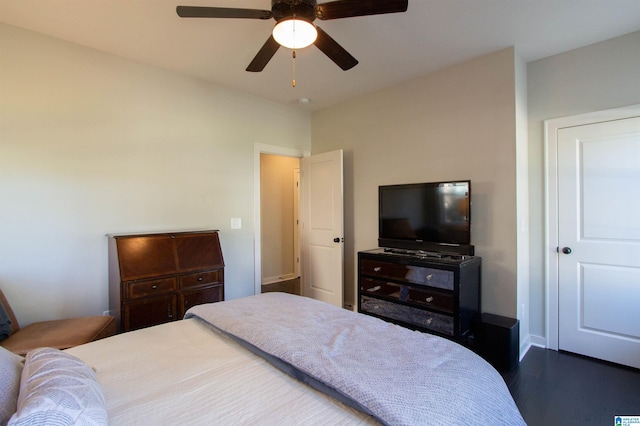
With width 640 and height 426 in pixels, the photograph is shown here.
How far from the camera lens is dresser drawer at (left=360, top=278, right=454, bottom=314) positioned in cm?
266

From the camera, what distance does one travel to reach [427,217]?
310 cm

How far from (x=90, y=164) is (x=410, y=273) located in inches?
119

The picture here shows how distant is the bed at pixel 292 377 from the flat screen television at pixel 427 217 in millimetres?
1698

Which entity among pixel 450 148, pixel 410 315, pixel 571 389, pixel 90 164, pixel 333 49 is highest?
pixel 333 49

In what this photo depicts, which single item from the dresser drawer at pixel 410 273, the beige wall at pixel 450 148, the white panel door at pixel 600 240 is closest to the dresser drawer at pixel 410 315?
the dresser drawer at pixel 410 273

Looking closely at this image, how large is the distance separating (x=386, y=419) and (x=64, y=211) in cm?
293

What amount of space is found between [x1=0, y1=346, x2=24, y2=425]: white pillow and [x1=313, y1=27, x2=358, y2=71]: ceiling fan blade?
2.02 meters

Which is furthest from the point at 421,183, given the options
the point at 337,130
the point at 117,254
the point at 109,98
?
the point at 109,98

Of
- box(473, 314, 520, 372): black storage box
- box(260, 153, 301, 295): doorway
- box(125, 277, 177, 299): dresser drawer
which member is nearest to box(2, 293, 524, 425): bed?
box(125, 277, 177, 299): dresser drawer

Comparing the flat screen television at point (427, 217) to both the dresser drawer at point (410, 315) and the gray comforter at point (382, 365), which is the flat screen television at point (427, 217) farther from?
the gray comforter at point (382, 365)

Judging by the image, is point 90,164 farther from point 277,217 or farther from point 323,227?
point 277,217

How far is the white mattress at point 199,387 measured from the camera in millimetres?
960

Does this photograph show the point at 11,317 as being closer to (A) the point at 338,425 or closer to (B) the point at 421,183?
(A) the point at 338,425

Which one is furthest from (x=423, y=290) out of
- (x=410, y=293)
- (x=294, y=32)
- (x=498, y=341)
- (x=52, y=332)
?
(x=52, y=332)
